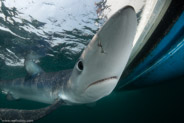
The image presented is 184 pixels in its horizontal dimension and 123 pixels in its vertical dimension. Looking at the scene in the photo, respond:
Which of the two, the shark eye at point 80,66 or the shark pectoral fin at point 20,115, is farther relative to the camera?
the shark pectoral fin at point 20,115

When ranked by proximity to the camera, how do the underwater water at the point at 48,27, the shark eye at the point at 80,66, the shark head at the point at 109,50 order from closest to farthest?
the shark head at the point at 109,50
the shark eye at the point at 80,66
the underwater water at the point at 48,27

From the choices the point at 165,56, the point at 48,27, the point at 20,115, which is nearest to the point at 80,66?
the point at 20,115

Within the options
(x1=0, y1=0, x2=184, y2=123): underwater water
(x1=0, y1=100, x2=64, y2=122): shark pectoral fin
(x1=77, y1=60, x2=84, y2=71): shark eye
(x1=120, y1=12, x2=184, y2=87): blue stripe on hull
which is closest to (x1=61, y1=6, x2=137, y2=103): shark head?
(x1=77, y1=60, x2=84, y2=71): shark eye

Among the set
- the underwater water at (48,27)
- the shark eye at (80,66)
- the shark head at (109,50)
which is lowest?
the underwater water at (48,27)

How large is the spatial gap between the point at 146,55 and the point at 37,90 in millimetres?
4721

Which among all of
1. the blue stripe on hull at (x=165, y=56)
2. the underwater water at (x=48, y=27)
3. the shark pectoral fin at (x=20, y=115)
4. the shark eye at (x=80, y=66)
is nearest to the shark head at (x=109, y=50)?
the shark eye at (x=80, y=66)

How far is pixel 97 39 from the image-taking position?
1.66 meters

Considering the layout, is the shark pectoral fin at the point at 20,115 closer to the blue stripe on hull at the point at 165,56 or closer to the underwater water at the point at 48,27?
the blue stripe on hull at the point at 165,56

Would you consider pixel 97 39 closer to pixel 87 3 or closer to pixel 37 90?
pixel 87 3

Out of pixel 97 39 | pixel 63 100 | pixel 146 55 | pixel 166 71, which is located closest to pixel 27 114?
pixel 63 100

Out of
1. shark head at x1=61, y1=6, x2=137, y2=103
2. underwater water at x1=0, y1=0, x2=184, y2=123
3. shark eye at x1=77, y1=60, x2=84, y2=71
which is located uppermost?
shark head at x1=61, y1=6, x2=137, y2=103

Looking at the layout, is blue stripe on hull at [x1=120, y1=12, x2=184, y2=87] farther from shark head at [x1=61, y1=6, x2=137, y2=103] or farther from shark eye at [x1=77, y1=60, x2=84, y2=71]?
shark eye at [x1=77, y1=60, x2=84, y2=71]

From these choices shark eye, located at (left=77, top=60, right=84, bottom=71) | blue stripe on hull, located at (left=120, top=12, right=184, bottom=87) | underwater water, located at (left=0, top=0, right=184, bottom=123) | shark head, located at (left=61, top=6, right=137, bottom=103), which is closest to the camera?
shark head, located at (left=61, top=6, right=137, bottom=103)

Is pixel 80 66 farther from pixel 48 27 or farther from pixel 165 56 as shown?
pixel 48 27
